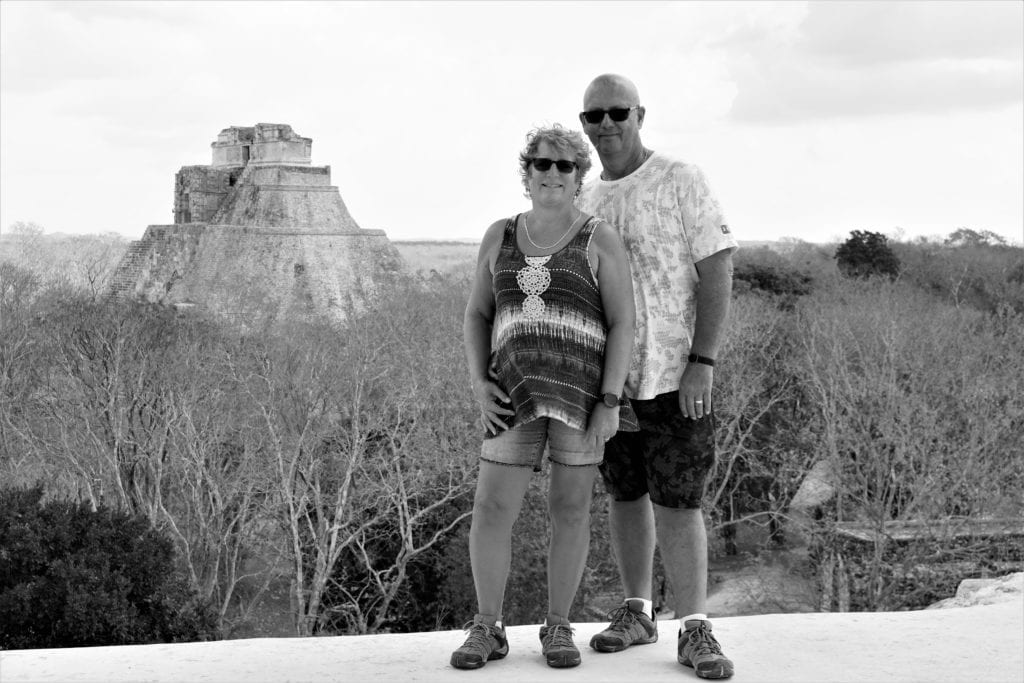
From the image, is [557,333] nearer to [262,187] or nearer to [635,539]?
[635,539]

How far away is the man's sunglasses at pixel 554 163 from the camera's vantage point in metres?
4.27

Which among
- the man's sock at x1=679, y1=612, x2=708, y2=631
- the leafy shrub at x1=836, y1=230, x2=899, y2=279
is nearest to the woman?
the man's sock at x1=679, y1=612, x2=708, y2=631

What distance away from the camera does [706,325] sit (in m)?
4.46

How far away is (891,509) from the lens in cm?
2131

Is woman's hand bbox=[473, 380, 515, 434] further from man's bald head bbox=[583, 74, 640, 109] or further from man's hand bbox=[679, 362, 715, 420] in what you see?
man's bald head bbox=[583, 74, 640, 109]

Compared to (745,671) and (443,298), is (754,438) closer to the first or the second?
(443,298)

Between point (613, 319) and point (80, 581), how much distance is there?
7982 mm

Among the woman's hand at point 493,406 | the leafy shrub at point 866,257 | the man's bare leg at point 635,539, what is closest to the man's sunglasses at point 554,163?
the woman's hand at point 493,406

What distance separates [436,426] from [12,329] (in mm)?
8119

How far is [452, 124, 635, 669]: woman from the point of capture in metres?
4.26

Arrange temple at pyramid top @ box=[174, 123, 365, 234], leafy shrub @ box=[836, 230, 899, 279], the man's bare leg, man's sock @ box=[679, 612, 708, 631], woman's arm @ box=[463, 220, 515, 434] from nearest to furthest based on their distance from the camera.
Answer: woman's arm @ box=[463, 220, 515, 434], man's sock @ box=[679, 612, 708, 631], the man's bare leg, leafy shrub @ box=[836, 230, 899, 279], temple at pyramid top @ box=[174, 123, 365, 234]

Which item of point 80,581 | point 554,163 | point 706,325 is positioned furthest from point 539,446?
point 80,581

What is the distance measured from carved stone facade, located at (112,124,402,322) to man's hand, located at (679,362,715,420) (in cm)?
3207

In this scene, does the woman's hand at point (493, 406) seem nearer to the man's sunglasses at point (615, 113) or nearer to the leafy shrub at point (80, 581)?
the man's sunglasses at point (615, 113)
